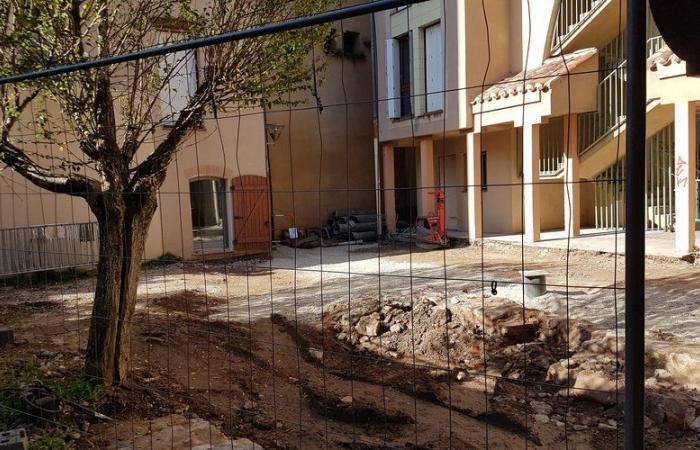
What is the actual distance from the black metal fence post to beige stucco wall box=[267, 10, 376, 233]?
15015mm

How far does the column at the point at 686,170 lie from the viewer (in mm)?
9625

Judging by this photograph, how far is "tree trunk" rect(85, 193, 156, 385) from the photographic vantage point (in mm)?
4238

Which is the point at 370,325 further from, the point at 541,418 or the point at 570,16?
the point at 570,16

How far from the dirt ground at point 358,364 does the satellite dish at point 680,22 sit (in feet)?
3.19

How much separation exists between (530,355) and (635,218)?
4.47 m

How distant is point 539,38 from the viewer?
1370cm

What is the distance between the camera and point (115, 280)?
4277 mm

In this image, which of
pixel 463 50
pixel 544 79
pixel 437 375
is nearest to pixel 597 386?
pixel 437 375

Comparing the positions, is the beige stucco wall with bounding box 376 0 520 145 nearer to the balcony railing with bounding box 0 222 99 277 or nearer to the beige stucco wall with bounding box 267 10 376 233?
the beige stucco wall with bounding box 267 10 376 233

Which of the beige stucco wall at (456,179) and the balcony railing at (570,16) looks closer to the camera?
the balcony railing at (570,16)

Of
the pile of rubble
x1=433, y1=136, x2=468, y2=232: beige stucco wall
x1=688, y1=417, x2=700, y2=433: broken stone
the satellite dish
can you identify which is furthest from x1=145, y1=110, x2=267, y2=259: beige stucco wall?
the satellite dish

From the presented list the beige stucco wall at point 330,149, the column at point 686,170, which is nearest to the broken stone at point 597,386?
the column at point 686,170

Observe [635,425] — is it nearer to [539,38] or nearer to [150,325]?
[150,325]

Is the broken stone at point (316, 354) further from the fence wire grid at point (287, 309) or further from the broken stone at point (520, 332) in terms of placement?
the broken stone at point (520, 332)
